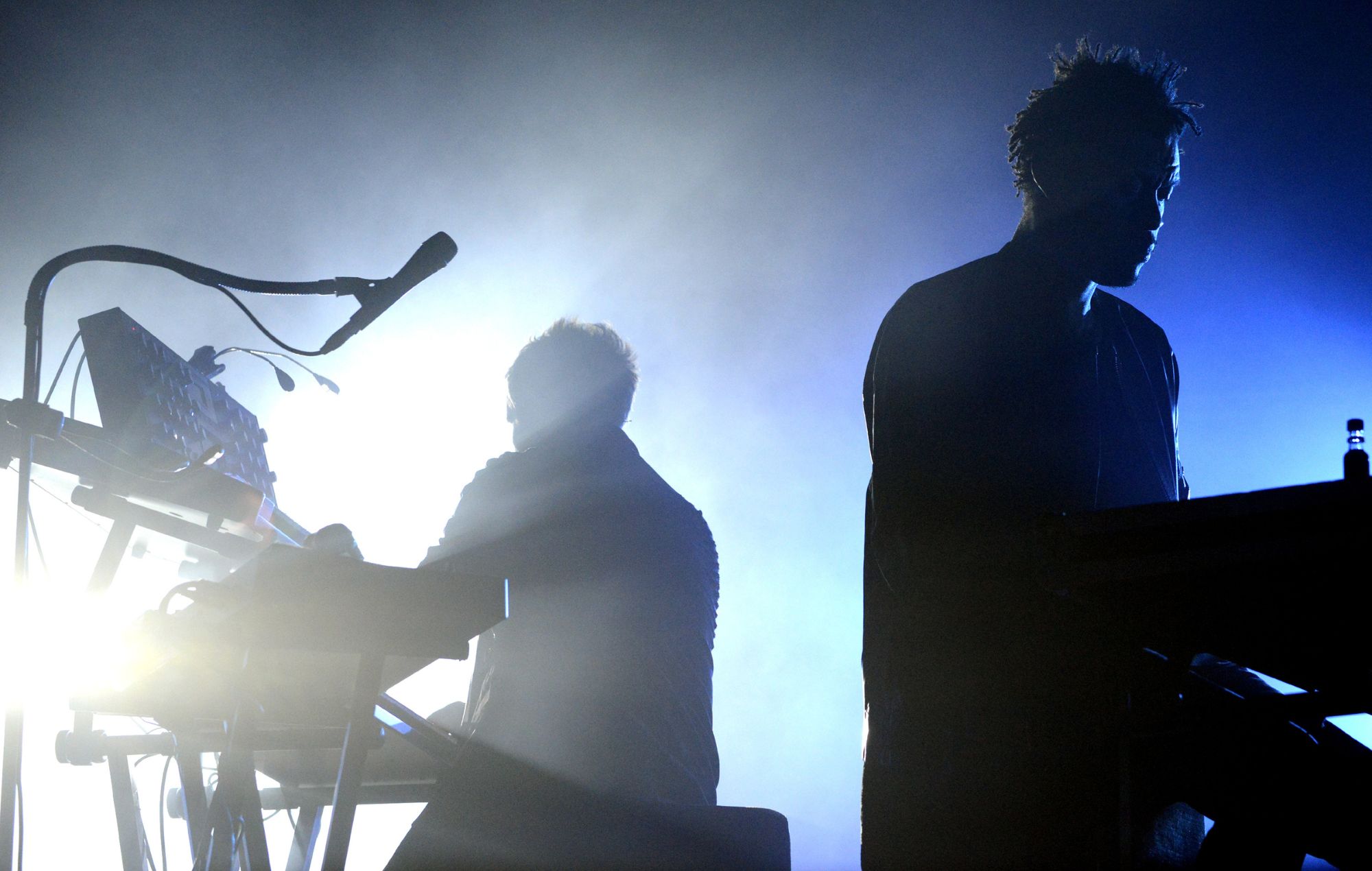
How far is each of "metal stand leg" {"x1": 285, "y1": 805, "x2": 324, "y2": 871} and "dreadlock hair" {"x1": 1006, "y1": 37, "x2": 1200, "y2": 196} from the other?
6.99 ft

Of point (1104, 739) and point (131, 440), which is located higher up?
point (131, 440)

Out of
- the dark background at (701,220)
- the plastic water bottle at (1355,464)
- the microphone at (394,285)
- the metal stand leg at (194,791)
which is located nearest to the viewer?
the plastic water bottle at (1355,464)

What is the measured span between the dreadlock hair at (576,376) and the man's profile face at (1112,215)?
3.84 ft

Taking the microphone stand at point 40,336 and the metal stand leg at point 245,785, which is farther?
the metal stand leg at point 245,785

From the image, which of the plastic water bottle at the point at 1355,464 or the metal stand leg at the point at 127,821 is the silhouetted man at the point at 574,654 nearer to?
the metal stand leg at the point at 127,821

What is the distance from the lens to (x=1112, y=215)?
125cm

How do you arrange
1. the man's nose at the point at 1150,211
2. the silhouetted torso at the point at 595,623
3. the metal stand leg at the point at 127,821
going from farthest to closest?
the metal stand leg at the point at 127,821
the silhouetted torso at the point at 595,623
the man's nose at the point at 1150,211

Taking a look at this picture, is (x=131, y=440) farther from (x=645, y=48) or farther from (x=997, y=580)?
(x=645, y=48)

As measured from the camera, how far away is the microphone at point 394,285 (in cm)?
116

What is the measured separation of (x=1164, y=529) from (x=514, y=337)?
13.8 feet

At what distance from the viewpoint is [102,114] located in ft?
13.2

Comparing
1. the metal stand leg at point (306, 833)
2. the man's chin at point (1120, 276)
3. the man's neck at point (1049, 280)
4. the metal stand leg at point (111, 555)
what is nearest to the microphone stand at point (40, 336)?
the metal stand leg at point (111, 555)

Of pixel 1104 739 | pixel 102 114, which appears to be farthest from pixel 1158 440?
pixel 102 114

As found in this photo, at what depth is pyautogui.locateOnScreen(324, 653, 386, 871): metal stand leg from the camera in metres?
1.01
